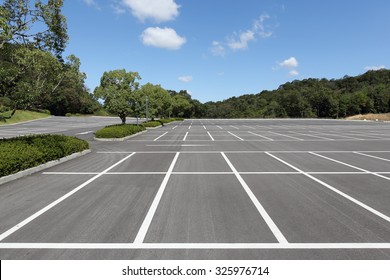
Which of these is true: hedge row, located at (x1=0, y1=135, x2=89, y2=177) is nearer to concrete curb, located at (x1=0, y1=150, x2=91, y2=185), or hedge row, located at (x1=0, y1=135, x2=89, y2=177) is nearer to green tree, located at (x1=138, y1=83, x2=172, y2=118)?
concrete curb, located at (x1=0, y1=150, x2=91, y2=185)

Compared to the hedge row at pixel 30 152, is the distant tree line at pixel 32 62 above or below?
above

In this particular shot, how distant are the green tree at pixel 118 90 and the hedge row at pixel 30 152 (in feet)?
44.5

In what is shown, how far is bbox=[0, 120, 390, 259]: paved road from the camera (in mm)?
3924

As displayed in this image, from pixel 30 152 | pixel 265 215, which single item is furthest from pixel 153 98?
pixel 265 215

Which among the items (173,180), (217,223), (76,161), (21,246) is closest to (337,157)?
(173,180)

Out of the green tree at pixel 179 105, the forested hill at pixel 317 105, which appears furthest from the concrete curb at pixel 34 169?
the forested hill at pixel 317 105

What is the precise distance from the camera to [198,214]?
524cm

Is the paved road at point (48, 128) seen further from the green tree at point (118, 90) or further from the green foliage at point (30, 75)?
the green foliage at point (30, 75)

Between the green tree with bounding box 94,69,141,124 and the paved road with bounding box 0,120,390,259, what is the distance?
16.9 metres

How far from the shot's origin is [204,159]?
11.9m

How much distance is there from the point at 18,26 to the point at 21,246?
7.85m

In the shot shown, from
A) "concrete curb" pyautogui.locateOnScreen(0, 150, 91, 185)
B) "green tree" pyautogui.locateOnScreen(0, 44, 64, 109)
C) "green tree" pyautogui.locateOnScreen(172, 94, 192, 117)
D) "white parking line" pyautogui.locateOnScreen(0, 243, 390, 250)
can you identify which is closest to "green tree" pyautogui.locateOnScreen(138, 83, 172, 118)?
"concrete curb" pyautogui.locateOnScreen(0, 150, 91, 185)

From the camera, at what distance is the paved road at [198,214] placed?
3924 mm
